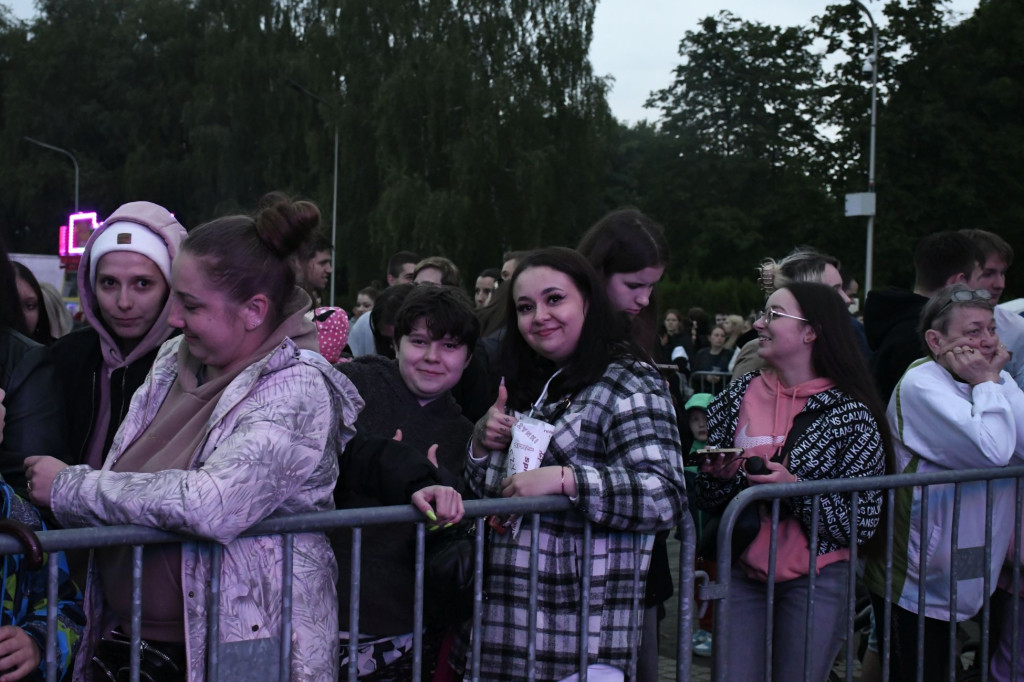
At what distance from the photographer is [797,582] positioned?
3678 mm

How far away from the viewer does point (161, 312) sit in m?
3.02

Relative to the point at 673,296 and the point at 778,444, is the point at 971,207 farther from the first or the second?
the point at 778,444

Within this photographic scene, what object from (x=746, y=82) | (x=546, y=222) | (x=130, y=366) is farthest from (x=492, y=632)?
(x=746, y=82)

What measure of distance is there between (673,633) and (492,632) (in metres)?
3.37

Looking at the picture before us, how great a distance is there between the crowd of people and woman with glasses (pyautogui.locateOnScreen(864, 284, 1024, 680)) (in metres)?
0.01

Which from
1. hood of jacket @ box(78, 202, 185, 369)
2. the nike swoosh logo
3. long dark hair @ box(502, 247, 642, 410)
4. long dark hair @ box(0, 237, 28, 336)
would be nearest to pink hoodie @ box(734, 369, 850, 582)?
the nike swoosh logo

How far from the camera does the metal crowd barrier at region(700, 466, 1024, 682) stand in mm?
3344

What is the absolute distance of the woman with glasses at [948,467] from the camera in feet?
12.7

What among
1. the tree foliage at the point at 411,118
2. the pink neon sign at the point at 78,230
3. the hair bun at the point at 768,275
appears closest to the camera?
the hair bun at the point at 768,275

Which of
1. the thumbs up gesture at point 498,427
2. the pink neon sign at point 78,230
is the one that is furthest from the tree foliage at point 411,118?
the thumbs up gesture at point 498,427

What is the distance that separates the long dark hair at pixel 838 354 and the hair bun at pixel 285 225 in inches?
78.8

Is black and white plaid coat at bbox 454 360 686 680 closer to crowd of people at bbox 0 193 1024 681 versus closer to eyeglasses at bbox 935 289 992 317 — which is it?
crowd of people at bbox 0 193 1024 681

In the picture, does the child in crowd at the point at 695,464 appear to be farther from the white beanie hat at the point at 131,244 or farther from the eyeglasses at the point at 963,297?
the white beanie hat at the point at 131,244

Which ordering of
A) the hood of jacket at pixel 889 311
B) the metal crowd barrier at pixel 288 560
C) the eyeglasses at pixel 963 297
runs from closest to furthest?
1. the metal crowd barrier at pixel 288 560
2. the eyeglasses at pixel 963 297
3. the hood of jacket at pixel 889 311
